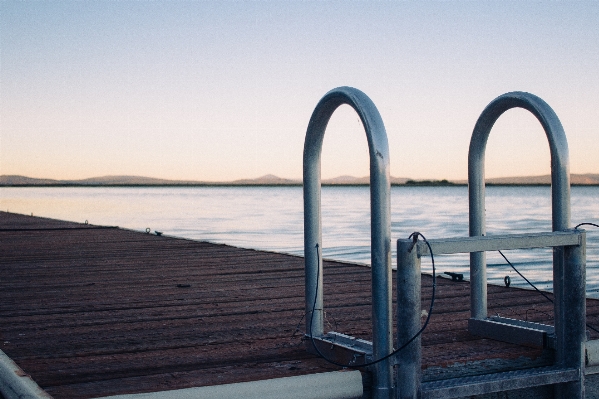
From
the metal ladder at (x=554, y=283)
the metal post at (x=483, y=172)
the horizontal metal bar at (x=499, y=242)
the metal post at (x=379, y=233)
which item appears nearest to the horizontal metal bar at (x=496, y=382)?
the metal ladder at (x=554, y=283)

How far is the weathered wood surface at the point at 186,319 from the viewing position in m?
2.76

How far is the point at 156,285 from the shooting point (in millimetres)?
5281

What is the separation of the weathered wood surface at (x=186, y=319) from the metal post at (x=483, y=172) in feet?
1.00

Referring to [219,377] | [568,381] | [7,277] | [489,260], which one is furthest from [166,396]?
[489,260]

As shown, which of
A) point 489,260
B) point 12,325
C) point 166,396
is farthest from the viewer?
point 489,260

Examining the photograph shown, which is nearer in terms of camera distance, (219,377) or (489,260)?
(219,377)

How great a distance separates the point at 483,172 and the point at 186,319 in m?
1.75

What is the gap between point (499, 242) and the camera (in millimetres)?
2633

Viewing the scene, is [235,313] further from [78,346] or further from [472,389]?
[472,389]

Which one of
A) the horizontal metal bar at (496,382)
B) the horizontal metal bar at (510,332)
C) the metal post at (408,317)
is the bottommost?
the horizontal metal bar at (496,382)

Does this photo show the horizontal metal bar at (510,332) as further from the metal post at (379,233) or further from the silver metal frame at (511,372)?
the metal post at (379,233)

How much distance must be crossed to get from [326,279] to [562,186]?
3.08 m

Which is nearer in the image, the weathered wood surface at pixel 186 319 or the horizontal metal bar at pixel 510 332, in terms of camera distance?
the weathered wood surface at pixel 186 319

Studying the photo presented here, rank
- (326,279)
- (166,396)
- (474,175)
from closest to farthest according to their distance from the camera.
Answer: (166,396) → (474,175) → (326,279)
